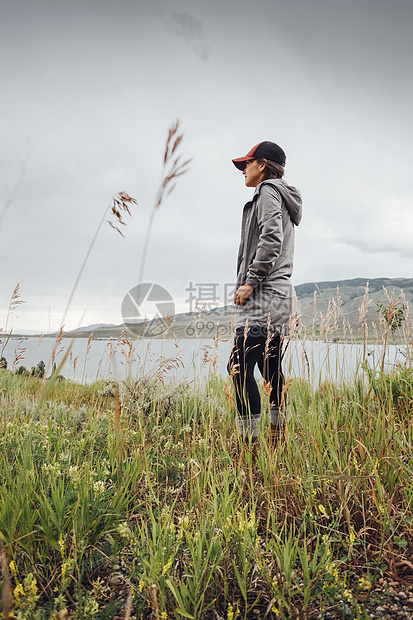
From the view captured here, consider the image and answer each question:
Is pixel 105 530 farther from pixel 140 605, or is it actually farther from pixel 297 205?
pixel 297 205

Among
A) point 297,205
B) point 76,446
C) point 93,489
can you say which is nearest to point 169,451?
point 76,446

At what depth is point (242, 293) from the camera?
2752 millimetres

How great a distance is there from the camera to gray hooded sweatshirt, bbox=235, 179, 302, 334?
2.72m

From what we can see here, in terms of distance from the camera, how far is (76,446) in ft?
7.79

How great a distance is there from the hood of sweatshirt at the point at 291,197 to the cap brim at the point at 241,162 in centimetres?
34


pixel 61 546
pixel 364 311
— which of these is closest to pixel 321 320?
pixel 364 311

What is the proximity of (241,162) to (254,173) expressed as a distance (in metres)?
0.23

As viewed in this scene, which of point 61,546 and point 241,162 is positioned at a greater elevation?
point 241,162

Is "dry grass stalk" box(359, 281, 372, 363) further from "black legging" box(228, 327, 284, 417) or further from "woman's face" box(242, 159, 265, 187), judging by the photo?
"woman's face" box(242, 159, 265, 187)

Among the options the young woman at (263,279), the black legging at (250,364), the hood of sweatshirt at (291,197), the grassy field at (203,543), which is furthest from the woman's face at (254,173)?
the grassy field at (203,543)

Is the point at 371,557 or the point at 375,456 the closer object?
the point at 371,557

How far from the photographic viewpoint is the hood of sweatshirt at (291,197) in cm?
289

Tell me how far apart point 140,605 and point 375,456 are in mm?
1314

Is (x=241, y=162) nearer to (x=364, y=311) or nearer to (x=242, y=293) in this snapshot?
(x=242, y=293)
